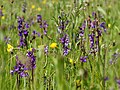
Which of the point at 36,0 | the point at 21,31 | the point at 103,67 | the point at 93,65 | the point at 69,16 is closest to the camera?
the point at 103,67

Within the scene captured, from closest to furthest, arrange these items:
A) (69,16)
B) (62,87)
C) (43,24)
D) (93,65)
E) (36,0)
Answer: (62,87), (93,65), (69,16), (43,24), (36,0)

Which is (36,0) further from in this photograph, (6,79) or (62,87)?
(62,87)

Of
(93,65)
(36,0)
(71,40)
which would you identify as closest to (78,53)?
(71,40)

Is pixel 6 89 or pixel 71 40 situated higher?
pixel 71 40

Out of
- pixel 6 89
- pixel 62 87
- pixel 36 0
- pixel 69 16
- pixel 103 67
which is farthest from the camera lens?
pixel 36 0

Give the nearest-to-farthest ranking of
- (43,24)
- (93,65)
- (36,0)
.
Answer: (93,65) → (43,24) → (36,0)

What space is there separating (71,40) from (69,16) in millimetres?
147

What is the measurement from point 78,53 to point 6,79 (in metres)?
0.51

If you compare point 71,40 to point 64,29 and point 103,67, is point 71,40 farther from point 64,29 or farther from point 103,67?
point 103,67

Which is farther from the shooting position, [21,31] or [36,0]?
[36,0]

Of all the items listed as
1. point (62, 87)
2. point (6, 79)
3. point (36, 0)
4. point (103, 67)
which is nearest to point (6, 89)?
point (6, 79)

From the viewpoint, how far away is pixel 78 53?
86.0 inches

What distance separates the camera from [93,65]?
6.32 feet

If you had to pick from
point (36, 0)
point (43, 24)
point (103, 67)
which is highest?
point (36, 0)
